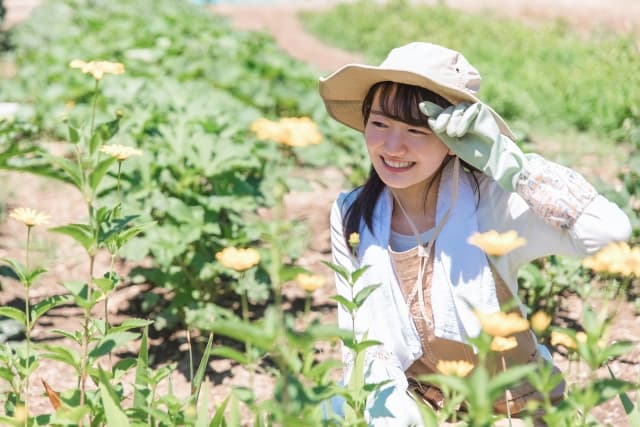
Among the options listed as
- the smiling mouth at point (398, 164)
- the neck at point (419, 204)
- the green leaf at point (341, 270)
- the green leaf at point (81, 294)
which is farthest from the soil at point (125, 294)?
the neck at point (419, 204)

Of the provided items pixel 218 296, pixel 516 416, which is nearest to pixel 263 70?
pixel 218 296

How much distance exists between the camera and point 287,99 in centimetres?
580

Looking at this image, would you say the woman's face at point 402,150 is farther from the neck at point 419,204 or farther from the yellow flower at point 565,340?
the yellow flower at point 565,340

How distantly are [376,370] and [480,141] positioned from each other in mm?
609

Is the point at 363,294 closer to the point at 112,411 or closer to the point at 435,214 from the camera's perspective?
the point at 112,411

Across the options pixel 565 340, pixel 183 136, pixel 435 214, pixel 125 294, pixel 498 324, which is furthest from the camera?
pixel 125 294


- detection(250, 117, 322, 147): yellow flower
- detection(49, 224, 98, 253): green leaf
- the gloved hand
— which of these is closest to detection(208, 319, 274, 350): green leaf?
detection(250, 117, 322, 147): yellow flower

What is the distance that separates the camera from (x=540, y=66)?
30.3 feet

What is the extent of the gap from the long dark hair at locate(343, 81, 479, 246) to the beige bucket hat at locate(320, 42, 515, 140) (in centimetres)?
3

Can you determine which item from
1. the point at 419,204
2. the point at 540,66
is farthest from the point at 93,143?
the point at 540,66

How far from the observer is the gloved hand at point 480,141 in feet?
6.01

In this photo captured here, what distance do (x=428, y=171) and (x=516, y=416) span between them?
0.75 metres

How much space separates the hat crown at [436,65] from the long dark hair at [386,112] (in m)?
0.06

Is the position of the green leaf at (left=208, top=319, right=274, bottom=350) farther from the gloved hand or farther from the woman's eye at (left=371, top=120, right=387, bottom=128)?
the woman's eye at (left=371, top=120, right=387, bottom=128)
